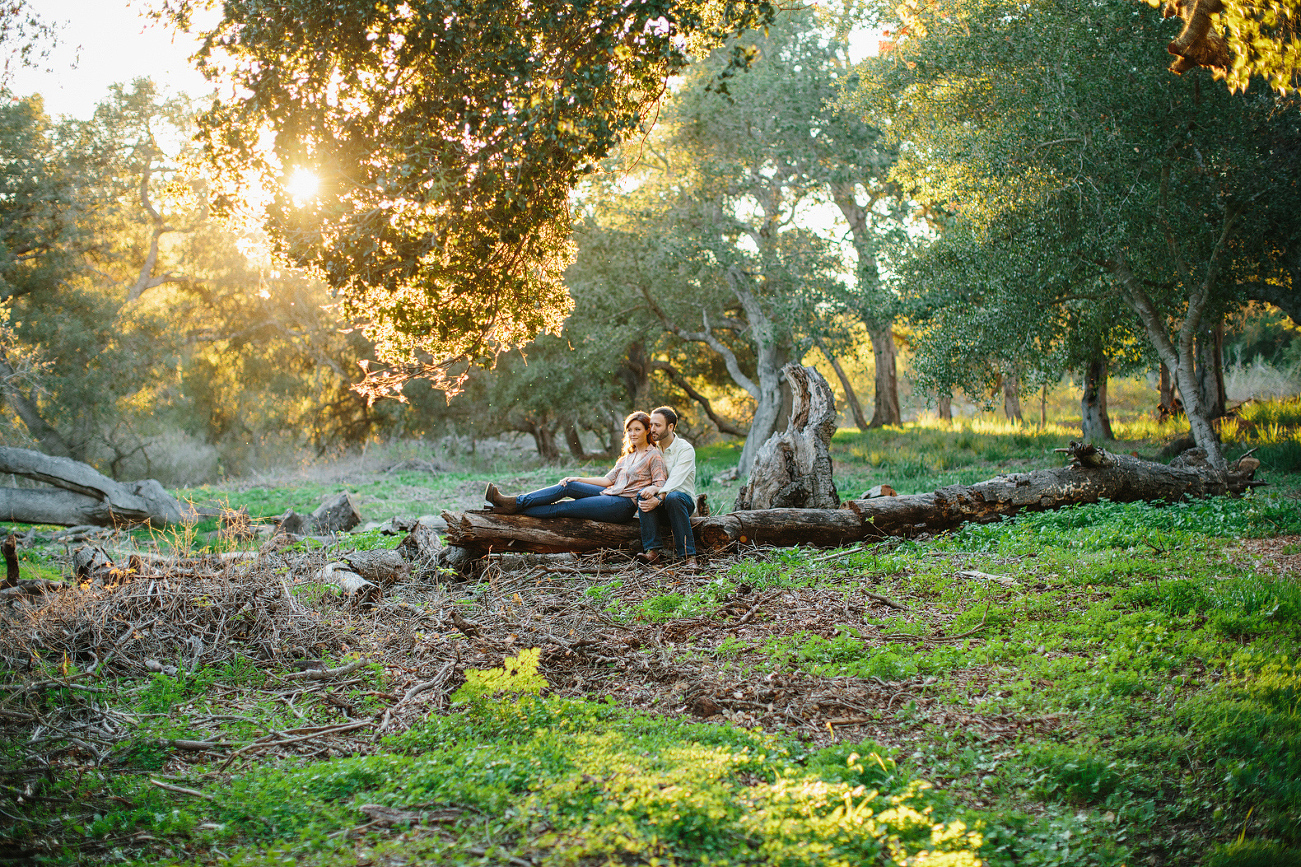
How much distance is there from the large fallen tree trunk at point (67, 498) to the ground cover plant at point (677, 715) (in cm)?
818

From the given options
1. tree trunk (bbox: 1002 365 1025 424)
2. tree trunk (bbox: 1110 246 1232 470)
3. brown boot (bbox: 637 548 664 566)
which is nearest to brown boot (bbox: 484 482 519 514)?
brown boot (bbox: 637 548 664 566)

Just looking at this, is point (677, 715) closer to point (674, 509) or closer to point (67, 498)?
point (674, 509)

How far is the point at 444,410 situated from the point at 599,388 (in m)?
6.77

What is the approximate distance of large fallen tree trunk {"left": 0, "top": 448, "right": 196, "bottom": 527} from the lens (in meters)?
12.6

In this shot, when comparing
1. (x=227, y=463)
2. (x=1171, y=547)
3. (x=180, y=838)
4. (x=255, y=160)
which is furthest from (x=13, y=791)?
(x=227, y=463)

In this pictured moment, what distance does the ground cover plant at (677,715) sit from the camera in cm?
310

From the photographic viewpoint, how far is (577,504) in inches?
326

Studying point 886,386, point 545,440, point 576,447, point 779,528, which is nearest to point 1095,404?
point 886,386

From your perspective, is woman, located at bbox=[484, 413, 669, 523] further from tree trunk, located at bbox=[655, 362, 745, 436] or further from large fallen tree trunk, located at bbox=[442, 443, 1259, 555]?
tree trunk, located at bbox=[655, 362, 745, 436]

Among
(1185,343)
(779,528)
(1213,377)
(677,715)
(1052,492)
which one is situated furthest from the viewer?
(1213,377)

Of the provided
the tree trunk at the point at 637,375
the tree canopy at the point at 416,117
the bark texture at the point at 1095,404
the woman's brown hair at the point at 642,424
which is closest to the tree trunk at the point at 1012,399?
the bark texture at the point at 1095,404

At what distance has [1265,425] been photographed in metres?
16.1

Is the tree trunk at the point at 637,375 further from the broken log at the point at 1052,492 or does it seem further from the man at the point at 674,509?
the man at the point at 674,509

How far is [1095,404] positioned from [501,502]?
1668cm
